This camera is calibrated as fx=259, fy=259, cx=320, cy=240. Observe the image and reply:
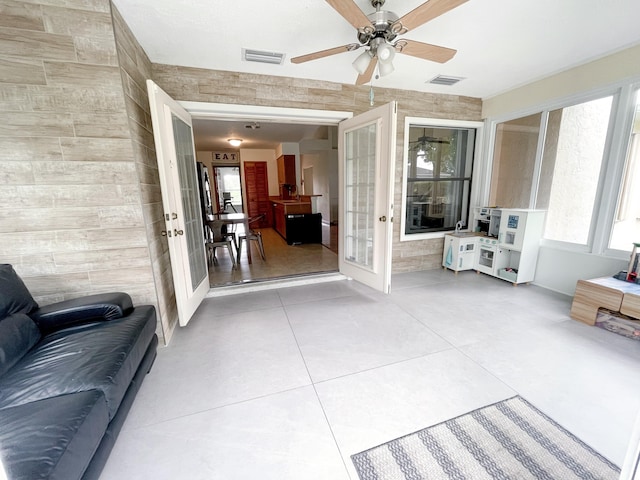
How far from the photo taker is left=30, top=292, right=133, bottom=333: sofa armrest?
1.72m

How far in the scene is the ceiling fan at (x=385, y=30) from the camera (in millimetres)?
1520

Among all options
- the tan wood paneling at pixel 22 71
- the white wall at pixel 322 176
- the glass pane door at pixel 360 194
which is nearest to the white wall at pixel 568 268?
the glass pane door at pixel 360 194

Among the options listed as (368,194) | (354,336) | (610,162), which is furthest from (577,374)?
(368,194)

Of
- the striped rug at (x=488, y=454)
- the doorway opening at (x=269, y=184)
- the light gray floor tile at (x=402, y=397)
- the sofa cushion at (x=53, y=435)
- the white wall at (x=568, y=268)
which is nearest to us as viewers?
the sofa cushion at (x=53, y=435)

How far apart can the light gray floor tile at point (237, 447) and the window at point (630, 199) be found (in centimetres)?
351

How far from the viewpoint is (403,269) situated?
161 inches

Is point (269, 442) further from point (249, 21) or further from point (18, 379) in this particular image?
point (249, 21)

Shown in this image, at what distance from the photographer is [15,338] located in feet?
4.92

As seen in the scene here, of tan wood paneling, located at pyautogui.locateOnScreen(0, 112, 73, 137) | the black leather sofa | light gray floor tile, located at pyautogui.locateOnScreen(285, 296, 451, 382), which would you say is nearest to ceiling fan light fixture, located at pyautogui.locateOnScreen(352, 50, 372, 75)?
tan wood paneling, located at pyautogui.locateOnScreen(0, 112, 73, 137)

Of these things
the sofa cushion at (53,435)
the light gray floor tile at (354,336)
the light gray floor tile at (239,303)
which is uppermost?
the sofa cushion at (53,435)

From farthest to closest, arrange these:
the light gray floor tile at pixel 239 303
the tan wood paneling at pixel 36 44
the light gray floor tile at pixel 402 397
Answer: the light gray floor tile at pixel 239 303
the tan wood paneling at pixel 36 44
the light gray floor tile at pixel 402 397

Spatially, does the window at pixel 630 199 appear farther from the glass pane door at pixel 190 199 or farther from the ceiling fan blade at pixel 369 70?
the glass pane door at pixel 190 199

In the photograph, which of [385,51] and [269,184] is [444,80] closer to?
[385,51]

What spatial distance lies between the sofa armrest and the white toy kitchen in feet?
13.4
